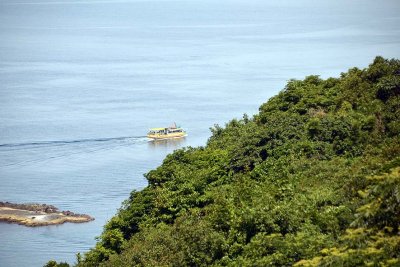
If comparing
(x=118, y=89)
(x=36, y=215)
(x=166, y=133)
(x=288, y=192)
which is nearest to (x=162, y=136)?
(x=166, y=133)

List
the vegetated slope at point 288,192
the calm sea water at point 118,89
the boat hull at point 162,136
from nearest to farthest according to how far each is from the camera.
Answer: the vegetated slope at point 288,192, the calm sea water at point 118,89, the boat hull at point 162,136

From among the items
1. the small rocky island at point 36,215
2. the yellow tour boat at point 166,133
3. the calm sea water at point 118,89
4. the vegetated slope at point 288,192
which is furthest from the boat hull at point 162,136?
the vegetated slope at point 288,192

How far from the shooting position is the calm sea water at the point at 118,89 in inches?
1661

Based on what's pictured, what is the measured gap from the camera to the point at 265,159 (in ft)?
82.6

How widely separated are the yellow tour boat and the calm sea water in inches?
18.9

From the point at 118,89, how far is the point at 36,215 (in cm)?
2710

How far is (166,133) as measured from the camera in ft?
172

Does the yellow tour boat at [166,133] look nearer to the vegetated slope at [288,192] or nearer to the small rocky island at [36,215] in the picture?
the small rocky island at [36,215]

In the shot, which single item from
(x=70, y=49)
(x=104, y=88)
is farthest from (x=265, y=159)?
(x=70, y=49)

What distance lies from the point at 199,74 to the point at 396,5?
71926 mm

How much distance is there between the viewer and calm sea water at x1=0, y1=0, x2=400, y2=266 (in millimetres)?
42188

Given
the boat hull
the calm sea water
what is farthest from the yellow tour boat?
the calm sea water

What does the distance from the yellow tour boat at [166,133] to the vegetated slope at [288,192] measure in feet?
62.7

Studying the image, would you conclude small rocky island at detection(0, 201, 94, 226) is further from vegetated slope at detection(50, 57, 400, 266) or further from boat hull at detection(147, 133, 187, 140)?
boat hull at detection(147, 133, 187, 140)
